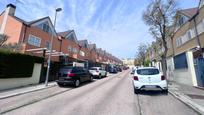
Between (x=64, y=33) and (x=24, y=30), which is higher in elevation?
(x=64, y=33)

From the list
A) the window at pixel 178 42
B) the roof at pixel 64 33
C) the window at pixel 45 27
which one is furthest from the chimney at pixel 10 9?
the window at pixel 178 42

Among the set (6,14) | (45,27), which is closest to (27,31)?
(45,27)

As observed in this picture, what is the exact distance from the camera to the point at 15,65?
469 inches

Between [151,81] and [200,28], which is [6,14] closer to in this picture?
[151,81]

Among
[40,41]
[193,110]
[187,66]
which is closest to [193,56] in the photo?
[187,66]

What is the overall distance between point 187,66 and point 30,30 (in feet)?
66.9

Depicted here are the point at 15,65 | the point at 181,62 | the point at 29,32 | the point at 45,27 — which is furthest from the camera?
the point at 45,27

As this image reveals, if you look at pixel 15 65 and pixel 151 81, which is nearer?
pixel 151 81

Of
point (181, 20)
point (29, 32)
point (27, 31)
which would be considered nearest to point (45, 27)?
point (29, 32)

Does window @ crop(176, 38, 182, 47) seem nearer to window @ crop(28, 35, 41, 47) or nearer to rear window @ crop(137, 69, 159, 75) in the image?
rear window @ crop(137, 69, 159, 75)

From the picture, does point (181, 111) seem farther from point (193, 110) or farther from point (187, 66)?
point (187, 66)

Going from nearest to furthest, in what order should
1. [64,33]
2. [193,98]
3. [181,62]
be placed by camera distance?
[193,98] → [181,62] → [64,33]

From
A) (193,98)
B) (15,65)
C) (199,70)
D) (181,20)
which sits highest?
(181,20)

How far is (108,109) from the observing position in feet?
20.2
